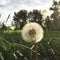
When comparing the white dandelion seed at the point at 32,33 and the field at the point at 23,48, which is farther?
the field at the point at 23,48

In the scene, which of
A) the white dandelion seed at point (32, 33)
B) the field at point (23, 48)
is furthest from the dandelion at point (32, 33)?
the field at point (23, 48)

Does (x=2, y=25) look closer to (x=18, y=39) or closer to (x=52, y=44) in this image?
(x=18, y=39)

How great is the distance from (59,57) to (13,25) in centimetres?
136

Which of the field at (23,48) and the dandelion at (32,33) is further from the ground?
the dandelion at (32,33)

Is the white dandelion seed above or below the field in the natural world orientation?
above

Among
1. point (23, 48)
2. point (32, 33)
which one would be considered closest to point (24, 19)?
point (23, 48)

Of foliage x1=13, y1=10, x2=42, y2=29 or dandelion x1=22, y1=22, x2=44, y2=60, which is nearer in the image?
dandelion x1=22, y1=22, x2=44, y2=60

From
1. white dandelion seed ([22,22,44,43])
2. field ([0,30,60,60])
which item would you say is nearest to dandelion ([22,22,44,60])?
white dandelion seed ([22,22,44,43])

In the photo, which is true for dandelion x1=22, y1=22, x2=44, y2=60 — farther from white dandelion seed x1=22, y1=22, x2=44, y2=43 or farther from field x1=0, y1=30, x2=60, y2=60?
field x1=0, y1=30, x2=60, y2=60

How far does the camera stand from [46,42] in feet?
13.7

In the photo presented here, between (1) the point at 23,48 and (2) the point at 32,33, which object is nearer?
(2) the point at 32,33

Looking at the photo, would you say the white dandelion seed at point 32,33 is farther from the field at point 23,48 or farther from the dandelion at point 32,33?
the field at point 23,48

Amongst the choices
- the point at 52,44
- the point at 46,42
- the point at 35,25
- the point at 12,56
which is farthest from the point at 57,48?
the point at 35,25

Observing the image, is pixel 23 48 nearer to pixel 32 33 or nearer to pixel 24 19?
pixel 32 33
